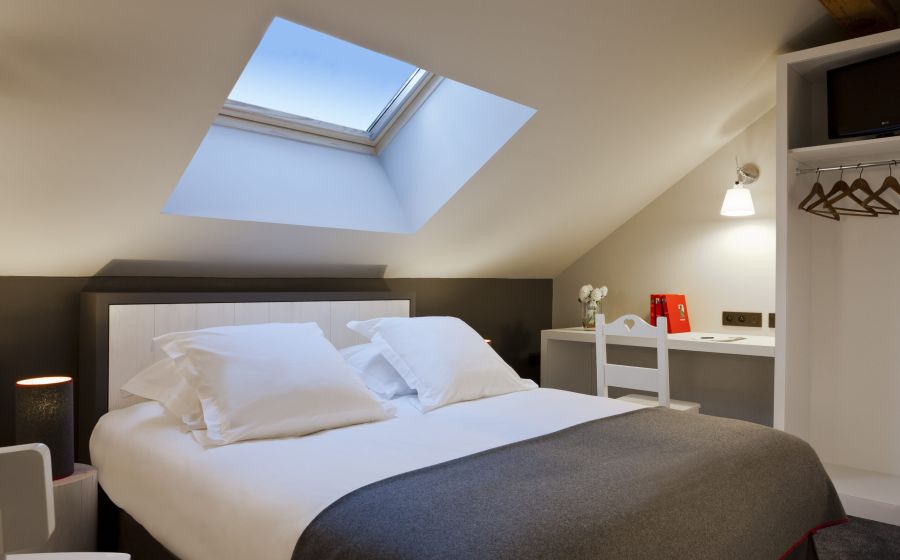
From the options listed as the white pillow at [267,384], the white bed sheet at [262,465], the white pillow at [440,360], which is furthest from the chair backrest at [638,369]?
the white pillow at [267,384]

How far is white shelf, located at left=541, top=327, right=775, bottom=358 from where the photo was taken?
124 inches

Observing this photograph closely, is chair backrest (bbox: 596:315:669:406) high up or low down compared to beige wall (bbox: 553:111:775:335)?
down

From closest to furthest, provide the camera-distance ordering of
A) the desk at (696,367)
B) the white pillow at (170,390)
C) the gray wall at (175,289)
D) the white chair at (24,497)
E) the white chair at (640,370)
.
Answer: the white chair at (24,497) → the white pillow at (170,390) → the gray wall at (175,289) → the white chair at (640,370) → the desk at (696,367)

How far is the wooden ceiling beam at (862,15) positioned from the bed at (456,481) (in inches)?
70.5

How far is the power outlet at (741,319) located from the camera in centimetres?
369

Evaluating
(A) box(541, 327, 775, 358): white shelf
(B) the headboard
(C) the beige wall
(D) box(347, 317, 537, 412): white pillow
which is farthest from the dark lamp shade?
(C) the beige wall

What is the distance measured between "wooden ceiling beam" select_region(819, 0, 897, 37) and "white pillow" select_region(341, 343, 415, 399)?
2291 mm

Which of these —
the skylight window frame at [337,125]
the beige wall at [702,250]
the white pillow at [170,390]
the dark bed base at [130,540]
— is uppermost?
the skylight window frame at [337,125]

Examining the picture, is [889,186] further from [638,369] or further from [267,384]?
[267,384]

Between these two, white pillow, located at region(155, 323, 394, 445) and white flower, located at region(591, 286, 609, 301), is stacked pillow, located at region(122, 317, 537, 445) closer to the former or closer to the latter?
white pillow, located at region(155, 323, 394, 445)

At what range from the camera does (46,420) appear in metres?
1.96

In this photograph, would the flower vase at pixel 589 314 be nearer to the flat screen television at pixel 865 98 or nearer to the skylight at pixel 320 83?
the flat screen television at pixel 865 98

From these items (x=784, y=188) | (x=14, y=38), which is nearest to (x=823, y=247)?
(x=784, y=188)

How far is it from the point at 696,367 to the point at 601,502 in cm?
289
